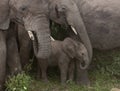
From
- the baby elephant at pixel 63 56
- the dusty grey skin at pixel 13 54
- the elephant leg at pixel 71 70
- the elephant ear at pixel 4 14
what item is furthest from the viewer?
the elephant leg at pixel 71 70

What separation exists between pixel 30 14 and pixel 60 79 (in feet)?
4.51

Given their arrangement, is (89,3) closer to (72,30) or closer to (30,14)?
(72,30)

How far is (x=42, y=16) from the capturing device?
5.09 metres

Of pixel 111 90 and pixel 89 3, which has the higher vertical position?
pixel 89 3

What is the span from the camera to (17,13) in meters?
5.13

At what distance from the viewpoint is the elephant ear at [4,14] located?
515 cm

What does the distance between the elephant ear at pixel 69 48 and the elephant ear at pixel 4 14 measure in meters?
0.98

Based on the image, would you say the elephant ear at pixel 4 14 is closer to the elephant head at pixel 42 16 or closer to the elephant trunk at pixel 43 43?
the elephant head at pixel 42 16

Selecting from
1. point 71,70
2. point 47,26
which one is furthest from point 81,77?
point 47,26

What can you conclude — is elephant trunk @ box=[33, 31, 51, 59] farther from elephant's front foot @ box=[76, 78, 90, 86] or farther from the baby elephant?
elephant's front foot @ box=[76, 78, 90, 86]

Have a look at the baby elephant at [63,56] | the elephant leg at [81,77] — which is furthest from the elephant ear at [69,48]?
the elephant leg at [81,77]

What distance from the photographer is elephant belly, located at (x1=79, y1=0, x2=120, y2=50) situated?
607 cm

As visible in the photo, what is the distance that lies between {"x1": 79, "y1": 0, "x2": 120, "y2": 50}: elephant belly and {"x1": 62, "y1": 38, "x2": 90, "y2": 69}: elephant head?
416 mm

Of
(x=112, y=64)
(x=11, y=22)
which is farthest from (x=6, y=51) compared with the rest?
(x=112, y=64)
